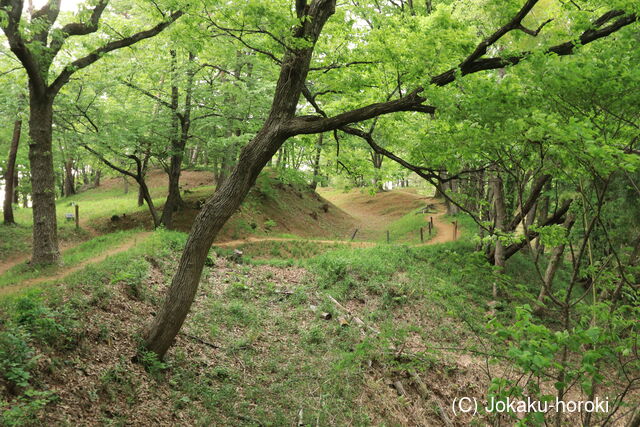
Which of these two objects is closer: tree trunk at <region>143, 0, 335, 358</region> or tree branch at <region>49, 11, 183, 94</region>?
tree trunk at <region>143, 0, 335, 358</region>

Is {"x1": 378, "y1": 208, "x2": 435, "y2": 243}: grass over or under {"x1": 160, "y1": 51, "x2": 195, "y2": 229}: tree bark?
under

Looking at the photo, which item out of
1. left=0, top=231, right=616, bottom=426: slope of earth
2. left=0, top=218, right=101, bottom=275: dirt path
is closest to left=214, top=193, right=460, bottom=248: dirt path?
left=0, top=231, right=616, bottom=426: slope of earth

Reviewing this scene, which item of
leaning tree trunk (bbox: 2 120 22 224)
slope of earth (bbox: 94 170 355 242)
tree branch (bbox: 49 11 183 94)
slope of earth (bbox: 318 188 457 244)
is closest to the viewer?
tree branch (bbox: 49 11 183 94)

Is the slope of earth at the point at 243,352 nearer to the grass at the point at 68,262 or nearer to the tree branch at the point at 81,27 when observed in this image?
the grass at the point at 68,262

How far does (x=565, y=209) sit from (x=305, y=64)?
1063 centimetres

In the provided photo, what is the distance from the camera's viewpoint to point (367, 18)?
17.3 m

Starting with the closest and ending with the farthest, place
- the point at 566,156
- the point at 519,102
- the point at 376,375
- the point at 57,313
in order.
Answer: the point at 566,156 → the point at 519,102 → the point at 57,313 → the point at 376,375

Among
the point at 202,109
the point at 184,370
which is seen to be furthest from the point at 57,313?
the point at 202,109

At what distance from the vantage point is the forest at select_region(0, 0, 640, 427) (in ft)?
13.2

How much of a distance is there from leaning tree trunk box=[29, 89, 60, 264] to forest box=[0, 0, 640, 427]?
5 centimetres

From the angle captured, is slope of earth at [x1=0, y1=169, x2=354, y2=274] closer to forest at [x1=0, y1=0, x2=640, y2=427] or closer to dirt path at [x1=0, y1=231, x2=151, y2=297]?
forest at [x1=0, y1=0, x2=640, y2=427]

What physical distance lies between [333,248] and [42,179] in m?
10.6

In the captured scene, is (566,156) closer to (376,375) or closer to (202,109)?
(376,375)

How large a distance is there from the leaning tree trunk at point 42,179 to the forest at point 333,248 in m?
0.05
